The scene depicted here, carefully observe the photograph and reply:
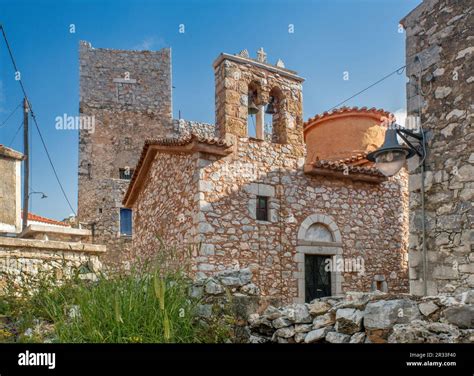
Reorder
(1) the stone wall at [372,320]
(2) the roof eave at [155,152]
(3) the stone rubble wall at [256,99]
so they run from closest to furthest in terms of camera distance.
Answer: (1) the stone wall at [372,320]
(2) the roof eave at [155,152]
(3) the stone rubble wall at [256,99]

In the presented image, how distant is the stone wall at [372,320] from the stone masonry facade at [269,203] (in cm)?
396

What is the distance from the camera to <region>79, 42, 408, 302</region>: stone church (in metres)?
7.70

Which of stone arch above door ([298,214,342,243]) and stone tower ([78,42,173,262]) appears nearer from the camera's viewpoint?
stone arch above door ([298,214,342,243])

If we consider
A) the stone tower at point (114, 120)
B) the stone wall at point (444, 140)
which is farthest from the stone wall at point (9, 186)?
the stone tower at point (114, 120)

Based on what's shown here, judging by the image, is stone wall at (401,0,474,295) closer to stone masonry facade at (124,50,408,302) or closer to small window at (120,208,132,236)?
stone masonry facade at (124,50,408,302)

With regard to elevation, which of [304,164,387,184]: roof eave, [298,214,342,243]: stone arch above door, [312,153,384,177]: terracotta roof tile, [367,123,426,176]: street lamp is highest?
[312,153,384,177]: terracotta roof tile

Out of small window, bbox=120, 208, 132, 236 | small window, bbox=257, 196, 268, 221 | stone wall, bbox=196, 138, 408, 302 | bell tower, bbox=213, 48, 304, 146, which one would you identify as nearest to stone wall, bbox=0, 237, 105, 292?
stone wall, bbox=196, 138, 408, 302

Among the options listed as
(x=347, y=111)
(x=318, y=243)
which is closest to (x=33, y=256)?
(x=318, y=243)

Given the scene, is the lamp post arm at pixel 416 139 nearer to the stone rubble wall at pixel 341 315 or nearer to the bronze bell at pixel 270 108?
the stone rubble wall at pixel 341 315

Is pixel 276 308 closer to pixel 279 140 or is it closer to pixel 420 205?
pixel 420 205

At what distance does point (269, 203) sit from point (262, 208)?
17cm

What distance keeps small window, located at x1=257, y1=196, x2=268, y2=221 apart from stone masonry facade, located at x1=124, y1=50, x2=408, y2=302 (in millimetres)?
77

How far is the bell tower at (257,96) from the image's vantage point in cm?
808
